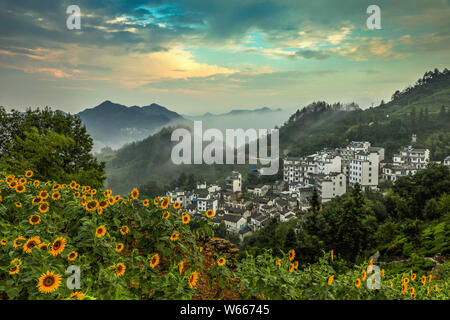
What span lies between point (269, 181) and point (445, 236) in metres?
35.0

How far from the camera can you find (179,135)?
70250 mm

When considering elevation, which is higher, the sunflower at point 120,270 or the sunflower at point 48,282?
the sunflower at point 48,282

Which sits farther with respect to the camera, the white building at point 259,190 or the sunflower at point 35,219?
the white building at point 259,190

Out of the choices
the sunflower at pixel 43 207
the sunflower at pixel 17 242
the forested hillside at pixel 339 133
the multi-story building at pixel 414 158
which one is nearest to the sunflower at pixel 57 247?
the sunflower at pixel 17 242

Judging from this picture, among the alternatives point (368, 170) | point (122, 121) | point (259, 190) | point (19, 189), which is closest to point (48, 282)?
point (19, 189)

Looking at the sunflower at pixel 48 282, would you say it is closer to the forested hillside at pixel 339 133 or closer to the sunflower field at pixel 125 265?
the sunflower field at pixel 125 265

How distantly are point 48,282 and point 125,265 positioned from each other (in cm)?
56

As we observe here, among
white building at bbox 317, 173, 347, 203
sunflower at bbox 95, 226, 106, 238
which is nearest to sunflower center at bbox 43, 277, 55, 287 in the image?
sunflower at bbox 95, 226, 106, 238

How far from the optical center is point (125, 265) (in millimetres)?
2086

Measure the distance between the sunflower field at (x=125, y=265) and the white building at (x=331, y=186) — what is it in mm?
29739

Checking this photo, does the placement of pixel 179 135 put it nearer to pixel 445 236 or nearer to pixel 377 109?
pixel 377 109

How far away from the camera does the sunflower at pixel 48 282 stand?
5.14 ft

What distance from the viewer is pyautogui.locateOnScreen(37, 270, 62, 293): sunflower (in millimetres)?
1565
